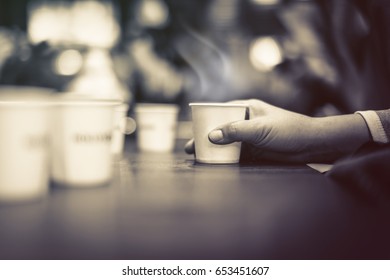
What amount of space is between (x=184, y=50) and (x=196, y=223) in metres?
2.67

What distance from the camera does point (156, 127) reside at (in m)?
1.29

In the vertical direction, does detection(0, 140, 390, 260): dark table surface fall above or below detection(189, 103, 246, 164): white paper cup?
below

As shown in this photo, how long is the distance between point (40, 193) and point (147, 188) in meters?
0.16

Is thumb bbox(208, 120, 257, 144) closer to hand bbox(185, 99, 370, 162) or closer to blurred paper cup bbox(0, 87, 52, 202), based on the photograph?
hand bbox(185, 99, 370, 162)

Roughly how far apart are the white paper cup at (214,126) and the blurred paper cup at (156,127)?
0.92 feet

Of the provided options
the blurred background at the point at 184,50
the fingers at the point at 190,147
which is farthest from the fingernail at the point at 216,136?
the blurred background at the point at 184,50

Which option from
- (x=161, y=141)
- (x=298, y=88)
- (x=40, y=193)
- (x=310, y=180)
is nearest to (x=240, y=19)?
(x=298, y=88)

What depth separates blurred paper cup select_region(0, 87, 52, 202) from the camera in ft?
1.81

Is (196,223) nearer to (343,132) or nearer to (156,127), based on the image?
(343,132)

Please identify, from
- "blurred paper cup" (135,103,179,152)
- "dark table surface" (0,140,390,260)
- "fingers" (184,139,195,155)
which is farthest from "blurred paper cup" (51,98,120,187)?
"blurred paper cup" (135,103,179,152)

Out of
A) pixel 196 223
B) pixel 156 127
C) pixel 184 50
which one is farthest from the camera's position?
pixel 184 50

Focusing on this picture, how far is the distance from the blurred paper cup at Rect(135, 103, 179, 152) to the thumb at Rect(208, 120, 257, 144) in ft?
1.12

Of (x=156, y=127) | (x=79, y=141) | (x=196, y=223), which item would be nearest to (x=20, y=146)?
(x=79, y=141)

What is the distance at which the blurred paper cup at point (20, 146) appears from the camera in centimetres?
55
